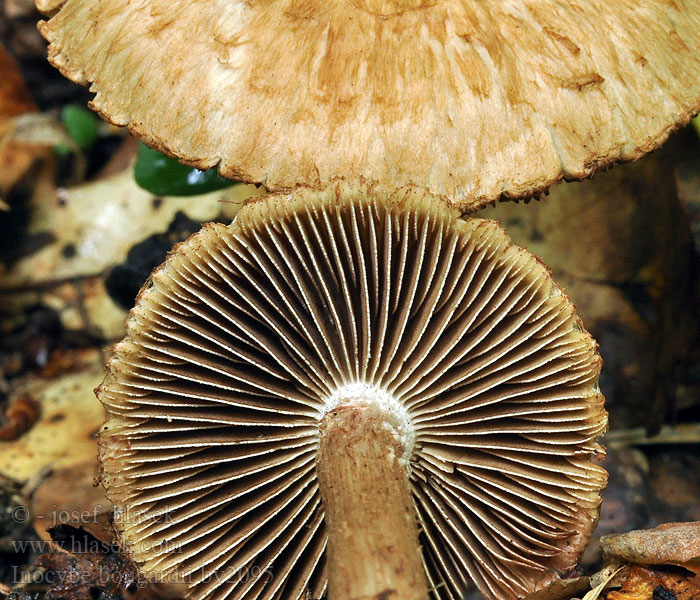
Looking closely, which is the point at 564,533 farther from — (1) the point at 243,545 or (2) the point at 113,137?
(2) the point at 113,137

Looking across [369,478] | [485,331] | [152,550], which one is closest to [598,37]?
[485,331]

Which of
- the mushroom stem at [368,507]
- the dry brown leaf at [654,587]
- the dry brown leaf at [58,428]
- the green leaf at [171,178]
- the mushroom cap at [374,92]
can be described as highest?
the mushroom cap at [374,92]

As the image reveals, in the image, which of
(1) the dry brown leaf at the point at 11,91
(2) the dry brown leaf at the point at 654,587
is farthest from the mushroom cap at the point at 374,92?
(1) the dry brown leaf at the point at 11,91

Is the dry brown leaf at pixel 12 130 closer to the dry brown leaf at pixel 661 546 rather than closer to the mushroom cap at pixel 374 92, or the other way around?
the mushroom cap at pixel 374 92

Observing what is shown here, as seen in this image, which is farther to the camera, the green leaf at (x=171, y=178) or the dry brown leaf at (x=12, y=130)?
the dry brown leaf at (x=12, y=130)

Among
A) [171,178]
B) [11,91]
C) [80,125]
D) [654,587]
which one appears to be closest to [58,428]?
[171,178]
